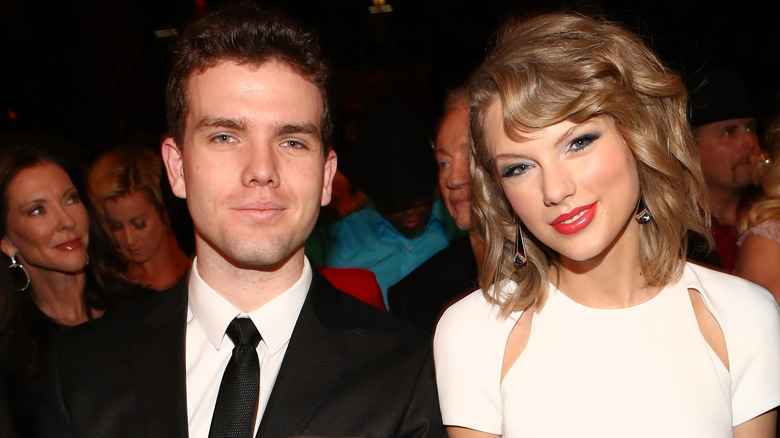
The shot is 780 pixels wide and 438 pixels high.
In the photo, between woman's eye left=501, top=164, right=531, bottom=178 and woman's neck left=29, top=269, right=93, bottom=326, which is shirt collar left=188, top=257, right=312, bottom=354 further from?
woman's neck left=29, top=269, right=93, bottom=326

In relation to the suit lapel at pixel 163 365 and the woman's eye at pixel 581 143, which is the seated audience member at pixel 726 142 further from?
the suit lapel at pixel 163 365

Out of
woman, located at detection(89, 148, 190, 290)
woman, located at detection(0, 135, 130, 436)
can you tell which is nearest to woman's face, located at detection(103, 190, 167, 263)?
woman, located at detection(89, 148, 190, 290)

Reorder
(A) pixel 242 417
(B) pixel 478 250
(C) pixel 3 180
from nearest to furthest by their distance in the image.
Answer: (A) pixel 242 417 < (B) pixel 478 250 < (C) pixel 3 180

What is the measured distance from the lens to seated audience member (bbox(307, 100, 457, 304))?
3924mm

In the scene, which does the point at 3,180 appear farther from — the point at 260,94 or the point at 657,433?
the point at 657,433

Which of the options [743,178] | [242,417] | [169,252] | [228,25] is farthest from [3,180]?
[743,178]

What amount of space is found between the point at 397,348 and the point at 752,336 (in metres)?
0.95

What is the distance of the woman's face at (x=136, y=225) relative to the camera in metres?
4.64

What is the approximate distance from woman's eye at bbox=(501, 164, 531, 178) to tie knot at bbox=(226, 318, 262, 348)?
2.60 ft

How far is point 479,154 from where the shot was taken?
2.38 metres

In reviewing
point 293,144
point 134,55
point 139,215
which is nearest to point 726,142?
point 293,144

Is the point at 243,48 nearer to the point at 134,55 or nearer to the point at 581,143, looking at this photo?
the point at 581,143

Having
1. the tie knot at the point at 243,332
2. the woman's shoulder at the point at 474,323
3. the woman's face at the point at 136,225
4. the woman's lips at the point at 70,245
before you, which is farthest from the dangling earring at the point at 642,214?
the woman's face at the point at 136,225

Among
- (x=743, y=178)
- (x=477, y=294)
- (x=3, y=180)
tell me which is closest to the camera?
(x=477, y=294)
